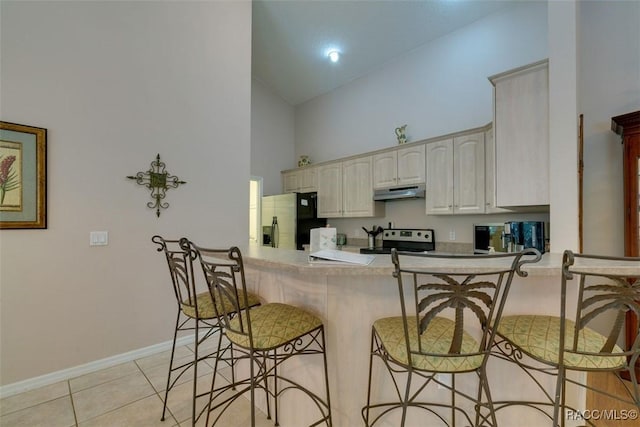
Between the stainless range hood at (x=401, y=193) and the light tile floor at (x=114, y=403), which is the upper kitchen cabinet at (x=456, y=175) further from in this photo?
the light tile floor at (x=114, y=403)

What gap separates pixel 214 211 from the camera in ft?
10.3

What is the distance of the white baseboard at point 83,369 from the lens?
2.03 metres

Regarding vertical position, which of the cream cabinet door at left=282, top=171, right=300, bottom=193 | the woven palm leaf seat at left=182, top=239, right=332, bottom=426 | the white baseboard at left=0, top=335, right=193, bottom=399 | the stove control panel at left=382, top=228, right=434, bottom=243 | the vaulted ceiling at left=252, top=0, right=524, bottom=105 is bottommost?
the white baseboard at left=0, top=335, right=193, bottom=399

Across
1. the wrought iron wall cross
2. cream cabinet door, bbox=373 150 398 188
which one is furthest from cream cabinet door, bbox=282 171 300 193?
the wrought iron wall cross

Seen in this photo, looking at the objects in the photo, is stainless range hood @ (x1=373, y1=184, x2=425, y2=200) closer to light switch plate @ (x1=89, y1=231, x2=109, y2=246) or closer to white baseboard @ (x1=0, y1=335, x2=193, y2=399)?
white baseboard @ (x1=0, y1=335, x2=193, y2=399)

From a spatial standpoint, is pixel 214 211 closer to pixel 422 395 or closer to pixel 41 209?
pixel 41 209

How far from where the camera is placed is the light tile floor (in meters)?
1.75

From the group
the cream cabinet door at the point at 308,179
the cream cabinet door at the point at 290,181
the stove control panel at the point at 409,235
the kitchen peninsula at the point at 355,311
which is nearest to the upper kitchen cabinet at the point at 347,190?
the cream cabinet door at the point at 308,179

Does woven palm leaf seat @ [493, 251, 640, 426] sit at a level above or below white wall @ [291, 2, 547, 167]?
below

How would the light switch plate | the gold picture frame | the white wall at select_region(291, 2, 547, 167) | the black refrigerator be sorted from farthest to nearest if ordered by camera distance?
the black refrigerator, the white wall at select_region(291, 2, 547, 167), the light switch plate, the gold picture frame

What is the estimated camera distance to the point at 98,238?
94.3 inches

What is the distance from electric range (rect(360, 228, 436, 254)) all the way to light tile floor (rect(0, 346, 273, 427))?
2470 millimetres

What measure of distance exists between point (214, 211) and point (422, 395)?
2.59m

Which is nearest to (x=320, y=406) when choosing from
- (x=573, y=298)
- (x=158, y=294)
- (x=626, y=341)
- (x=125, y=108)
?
(x=573, y=298)
